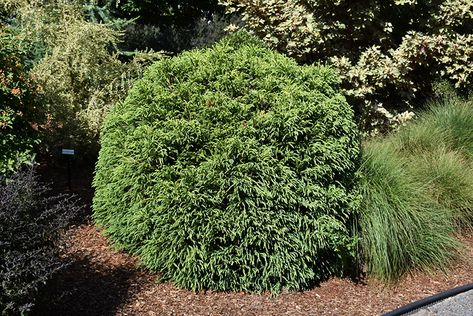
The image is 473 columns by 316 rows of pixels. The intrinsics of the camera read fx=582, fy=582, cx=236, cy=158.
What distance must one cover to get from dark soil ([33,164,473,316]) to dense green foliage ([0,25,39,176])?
0.92 metres

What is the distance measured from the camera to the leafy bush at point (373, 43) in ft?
24.9

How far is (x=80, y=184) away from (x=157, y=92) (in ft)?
8.44

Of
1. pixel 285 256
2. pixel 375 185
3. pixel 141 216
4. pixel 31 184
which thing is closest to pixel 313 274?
pixel 285 256

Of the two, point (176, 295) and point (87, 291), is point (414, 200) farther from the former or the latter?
point (87, 291)

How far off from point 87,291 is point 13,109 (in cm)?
192

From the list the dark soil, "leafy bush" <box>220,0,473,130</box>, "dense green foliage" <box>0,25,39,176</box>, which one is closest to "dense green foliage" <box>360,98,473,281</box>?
the dark soil

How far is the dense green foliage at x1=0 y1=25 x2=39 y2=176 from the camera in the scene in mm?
5121

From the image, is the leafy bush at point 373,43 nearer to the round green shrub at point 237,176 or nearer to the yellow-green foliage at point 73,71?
the yellow-green foliage at point 73,71

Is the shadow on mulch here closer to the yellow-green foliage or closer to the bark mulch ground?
the bark mulch ground

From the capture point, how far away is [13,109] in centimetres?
537

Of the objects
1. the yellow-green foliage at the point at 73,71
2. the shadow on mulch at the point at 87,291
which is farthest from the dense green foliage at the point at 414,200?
the yellow-green foliage at the point at 73,71

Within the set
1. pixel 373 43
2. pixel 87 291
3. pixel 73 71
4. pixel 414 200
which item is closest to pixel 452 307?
pixel 414 200

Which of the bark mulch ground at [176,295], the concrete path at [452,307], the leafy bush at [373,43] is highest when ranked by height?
the leafy bush at [373,43]

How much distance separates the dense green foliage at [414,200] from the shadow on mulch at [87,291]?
2.11 m
